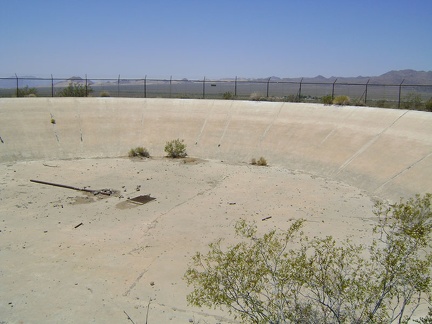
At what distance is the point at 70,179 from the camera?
62.8 feet

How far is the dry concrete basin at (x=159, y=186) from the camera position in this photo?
9.73 meters

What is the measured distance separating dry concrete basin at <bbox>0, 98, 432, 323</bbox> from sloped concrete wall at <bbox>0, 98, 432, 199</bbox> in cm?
10

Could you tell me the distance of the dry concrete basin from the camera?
9727mm

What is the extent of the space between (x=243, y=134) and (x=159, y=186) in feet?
29.0

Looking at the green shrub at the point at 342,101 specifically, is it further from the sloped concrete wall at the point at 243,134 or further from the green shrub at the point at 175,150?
the green shrub at the point at 175,150

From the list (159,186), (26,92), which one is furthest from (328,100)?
Answer: (26,92)

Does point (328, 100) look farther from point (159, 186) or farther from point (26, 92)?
point (26, 92)

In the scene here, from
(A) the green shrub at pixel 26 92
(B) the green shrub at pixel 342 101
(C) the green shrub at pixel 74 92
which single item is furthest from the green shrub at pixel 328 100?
(A) the green shrub at pixel 26 92

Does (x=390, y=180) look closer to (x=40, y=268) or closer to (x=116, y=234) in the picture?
(x=116, y=234)

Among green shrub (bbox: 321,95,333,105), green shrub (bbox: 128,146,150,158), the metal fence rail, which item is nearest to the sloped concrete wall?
A: green shrub (bbox: 128,146,150,158)

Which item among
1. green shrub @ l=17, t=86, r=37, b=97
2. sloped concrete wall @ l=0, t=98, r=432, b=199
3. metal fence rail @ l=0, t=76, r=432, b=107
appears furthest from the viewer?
green shrub @ l=17, t=86, r=37, b=97

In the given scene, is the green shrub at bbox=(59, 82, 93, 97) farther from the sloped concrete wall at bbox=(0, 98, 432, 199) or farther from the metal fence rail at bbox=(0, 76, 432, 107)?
the sloped concrete wall at bbox=(0, 98, 432, 199)

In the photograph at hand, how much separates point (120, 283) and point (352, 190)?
11.7m

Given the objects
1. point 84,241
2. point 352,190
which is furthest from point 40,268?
point 352,190
